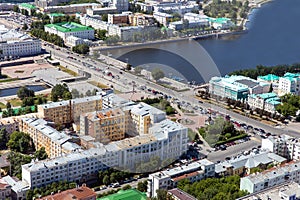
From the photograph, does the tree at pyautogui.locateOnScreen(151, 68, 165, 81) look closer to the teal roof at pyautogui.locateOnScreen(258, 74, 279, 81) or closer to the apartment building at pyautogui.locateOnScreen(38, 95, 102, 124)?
the teal roof at pyautogui.locateOnScreen(258, 74, 279, 81)

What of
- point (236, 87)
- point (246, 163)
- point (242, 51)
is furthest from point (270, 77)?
point (246, 163)

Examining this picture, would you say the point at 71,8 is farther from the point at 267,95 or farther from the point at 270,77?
the point at 267,95

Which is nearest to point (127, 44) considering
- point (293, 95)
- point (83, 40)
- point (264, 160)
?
point (83, 40)

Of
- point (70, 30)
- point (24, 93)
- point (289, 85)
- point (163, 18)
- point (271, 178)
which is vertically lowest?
point (24, 93)

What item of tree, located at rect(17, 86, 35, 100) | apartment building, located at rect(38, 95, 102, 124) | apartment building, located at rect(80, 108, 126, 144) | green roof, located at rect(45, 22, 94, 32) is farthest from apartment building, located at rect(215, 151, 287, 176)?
green roof, located at rect(45, 22, 94, 32)

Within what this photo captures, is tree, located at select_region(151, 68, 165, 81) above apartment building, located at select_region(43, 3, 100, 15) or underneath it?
underneath

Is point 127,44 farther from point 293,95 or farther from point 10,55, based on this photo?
point 293,95
